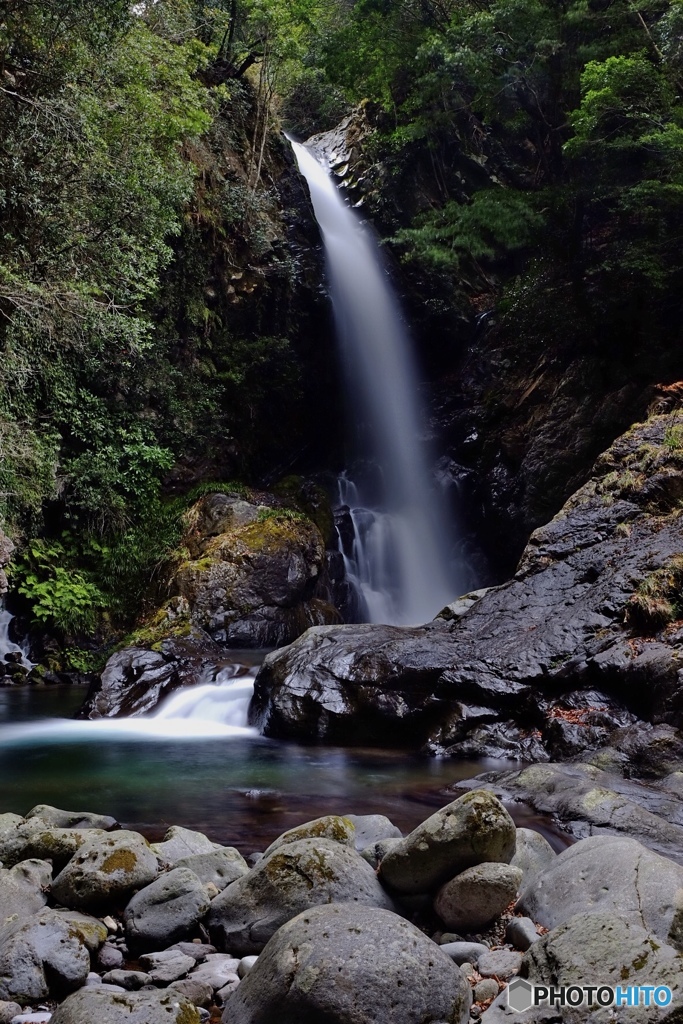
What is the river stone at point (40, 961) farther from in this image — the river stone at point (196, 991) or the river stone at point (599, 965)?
the river stone at point (599, 965)

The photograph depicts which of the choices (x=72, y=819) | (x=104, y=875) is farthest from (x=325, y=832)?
(x=72, y=819)

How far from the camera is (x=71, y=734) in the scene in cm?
921

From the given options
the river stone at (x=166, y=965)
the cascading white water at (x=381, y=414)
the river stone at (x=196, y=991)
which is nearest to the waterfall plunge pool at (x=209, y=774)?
the river stone at (x=166, y=965)

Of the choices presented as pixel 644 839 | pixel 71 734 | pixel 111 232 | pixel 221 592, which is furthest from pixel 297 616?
pixel 644 839

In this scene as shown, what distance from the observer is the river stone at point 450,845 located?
3908 mm

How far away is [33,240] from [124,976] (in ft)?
37.2

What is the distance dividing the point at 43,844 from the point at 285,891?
71.2 inches

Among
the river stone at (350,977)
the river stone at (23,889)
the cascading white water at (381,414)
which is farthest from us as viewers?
the cascading white water at (381,414)

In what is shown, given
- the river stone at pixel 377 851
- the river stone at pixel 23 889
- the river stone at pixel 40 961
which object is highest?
the river stone at pixel 40 961

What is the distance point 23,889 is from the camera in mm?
4133

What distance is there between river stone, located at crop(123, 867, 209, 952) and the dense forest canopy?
31.9 ft

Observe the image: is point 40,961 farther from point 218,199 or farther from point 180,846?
point 218,199

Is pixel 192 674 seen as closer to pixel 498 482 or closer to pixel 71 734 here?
pixel 71 734
